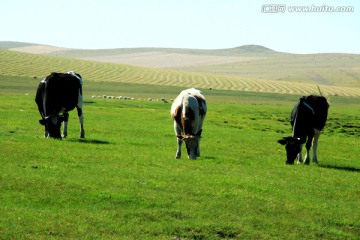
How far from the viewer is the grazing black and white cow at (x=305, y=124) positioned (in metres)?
21.8

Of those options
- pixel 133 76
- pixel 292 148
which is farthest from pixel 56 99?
pixel 133 76

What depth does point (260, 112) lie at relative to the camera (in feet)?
183

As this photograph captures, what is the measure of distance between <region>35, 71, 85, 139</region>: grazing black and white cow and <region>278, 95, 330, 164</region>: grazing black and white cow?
844 centimetres

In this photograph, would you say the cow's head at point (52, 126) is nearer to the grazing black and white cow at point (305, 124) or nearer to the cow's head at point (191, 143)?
the cow's head at point (191, 143)

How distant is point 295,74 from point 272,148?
142 m

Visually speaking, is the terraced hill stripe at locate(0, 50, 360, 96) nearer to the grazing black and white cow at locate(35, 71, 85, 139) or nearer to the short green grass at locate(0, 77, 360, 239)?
the grazing black and white cow at locate(35, 71, 85, 139)

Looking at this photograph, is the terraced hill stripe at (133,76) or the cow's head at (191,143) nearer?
the cow's head at (191,143)

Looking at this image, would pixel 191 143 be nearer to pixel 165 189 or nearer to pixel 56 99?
pixel 165 189

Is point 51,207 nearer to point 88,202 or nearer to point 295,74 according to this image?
point 88,202

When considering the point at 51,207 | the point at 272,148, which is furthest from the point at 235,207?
the point at 272,148

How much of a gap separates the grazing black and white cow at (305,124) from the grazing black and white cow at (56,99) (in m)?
8.44

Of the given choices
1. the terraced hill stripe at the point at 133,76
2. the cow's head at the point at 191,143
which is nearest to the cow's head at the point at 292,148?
the cow's head at the point at 191,143

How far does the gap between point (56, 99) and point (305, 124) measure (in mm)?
9649

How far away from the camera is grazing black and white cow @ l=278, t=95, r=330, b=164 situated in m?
21.8
